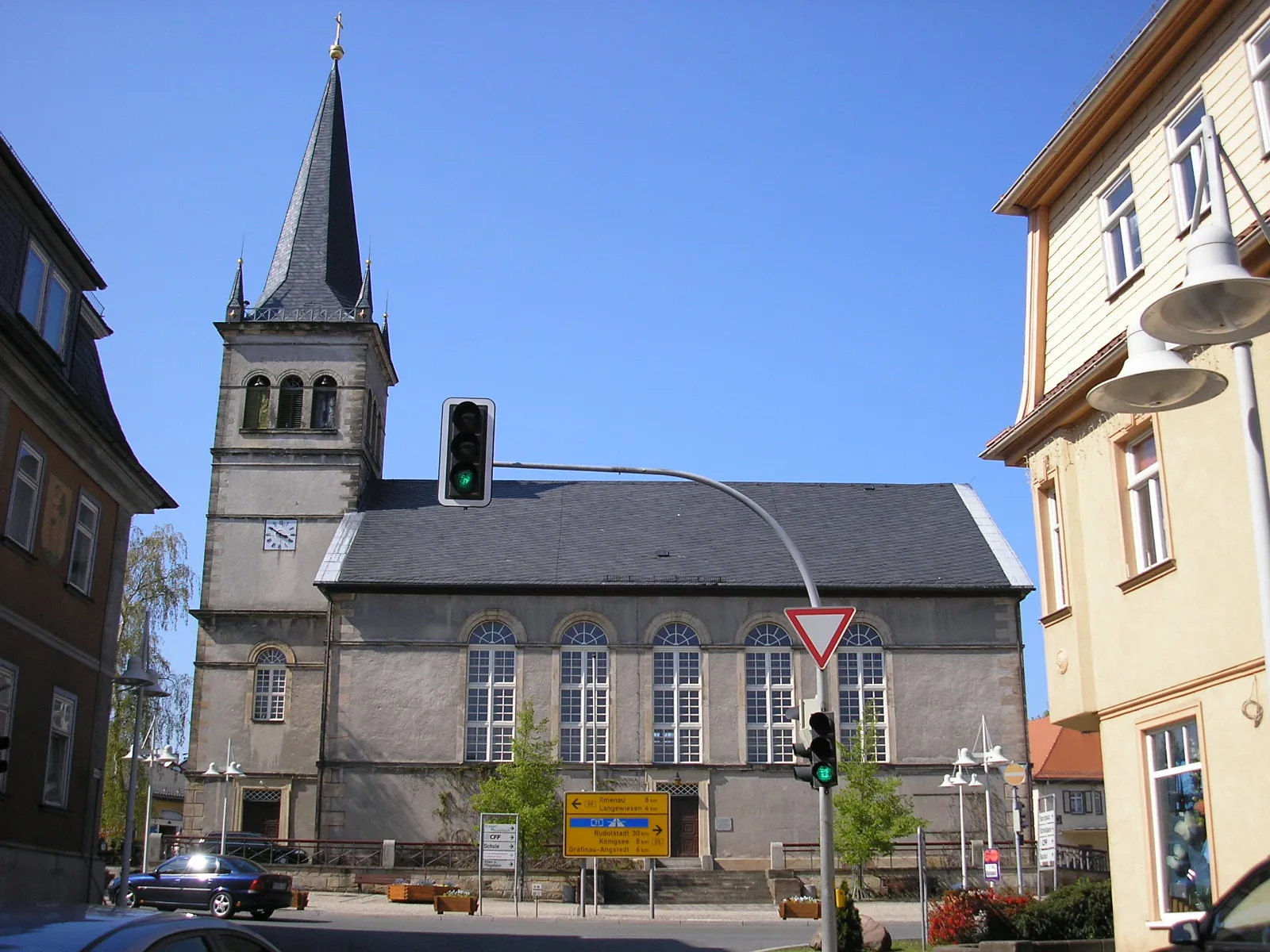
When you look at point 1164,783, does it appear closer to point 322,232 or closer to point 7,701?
point 7,701

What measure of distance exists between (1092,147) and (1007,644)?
27.0m

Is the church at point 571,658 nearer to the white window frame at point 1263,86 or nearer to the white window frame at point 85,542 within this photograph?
the white window frame at point 85,542

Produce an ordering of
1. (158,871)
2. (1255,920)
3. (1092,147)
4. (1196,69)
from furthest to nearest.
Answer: (158,871), (1092,147), (1196,69), (1255,920)

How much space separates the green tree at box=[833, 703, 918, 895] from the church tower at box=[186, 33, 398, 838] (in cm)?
1661

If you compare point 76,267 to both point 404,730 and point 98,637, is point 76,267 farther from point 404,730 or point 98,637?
point 404,730

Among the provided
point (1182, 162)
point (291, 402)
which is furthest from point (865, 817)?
point (291, 402)

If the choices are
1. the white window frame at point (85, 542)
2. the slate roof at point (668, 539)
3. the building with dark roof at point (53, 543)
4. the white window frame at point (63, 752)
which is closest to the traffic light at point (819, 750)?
the building with dark roof at point (53, 543)

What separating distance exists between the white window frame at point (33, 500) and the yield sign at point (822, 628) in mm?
11510

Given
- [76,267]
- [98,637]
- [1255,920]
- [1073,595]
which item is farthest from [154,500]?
[1255,920]

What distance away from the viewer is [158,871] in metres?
27.2

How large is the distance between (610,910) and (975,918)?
600 inches

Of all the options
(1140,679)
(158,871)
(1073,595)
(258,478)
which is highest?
(258,478)

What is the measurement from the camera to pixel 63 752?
70.7 feet

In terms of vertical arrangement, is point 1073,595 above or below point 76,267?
below
